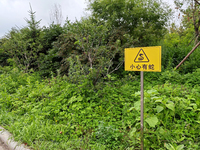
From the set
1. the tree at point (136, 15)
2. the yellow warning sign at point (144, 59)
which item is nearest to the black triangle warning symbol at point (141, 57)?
the yellow warning sign at point (144, 59)

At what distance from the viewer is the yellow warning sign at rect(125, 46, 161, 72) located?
212cm

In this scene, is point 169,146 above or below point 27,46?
below

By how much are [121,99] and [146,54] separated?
1748mm

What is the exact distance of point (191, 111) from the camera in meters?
2.88

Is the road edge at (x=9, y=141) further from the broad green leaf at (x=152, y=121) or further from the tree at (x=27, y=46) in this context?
the tree at (x=27, y=46)

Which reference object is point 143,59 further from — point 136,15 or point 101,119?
point 136,15

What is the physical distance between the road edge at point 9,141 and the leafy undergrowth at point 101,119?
0.31 feet

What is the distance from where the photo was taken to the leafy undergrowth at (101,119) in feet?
8.34

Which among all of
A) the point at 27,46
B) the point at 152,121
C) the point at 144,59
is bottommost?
the point at 152,121

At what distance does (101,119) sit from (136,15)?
17.5 feet

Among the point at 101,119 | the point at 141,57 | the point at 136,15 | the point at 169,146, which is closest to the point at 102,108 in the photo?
the point at 101,119

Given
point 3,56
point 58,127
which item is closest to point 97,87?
point 58,127

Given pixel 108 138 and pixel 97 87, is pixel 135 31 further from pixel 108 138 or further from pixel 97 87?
pixel 108 138

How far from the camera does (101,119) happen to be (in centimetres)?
315
